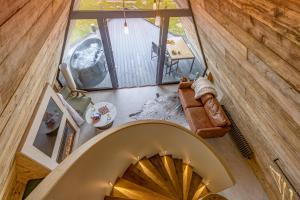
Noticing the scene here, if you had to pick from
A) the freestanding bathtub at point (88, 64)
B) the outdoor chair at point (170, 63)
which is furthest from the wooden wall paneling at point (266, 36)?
the freestanding bathtub at point (88, 64)

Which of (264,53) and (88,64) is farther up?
(264,53)

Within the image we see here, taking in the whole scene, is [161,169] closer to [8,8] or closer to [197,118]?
[197,118]

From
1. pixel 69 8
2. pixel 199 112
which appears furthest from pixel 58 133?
pixel 199 112

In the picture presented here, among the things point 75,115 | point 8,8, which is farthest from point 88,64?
point 8,8

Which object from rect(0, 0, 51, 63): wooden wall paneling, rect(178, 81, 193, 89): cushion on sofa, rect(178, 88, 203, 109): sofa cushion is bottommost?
rect(178, 88, 203, 109): sofa cushion

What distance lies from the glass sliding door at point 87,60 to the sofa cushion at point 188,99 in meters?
2.13

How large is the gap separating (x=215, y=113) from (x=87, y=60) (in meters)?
3.73

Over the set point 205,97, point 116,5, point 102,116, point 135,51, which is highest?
point 116,5

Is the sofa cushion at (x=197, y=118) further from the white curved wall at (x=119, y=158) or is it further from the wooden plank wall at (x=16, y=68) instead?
the wooden plank wall at (x=16, y=68)

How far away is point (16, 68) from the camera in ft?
5.49

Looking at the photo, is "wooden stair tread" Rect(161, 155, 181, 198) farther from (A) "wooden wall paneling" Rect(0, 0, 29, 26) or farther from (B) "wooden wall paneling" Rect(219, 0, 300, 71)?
(A) "wooden wall paneling" Rect(0, 0, 29, 26)

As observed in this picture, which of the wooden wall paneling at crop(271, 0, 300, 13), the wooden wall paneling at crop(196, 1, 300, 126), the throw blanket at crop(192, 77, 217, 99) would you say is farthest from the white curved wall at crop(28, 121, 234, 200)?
the wooden wall paneling at crop(271, 0, 300, 13)

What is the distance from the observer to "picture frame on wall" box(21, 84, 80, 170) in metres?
2.31

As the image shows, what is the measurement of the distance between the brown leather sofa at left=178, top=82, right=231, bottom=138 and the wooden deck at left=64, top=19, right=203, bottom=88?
4.45ft
